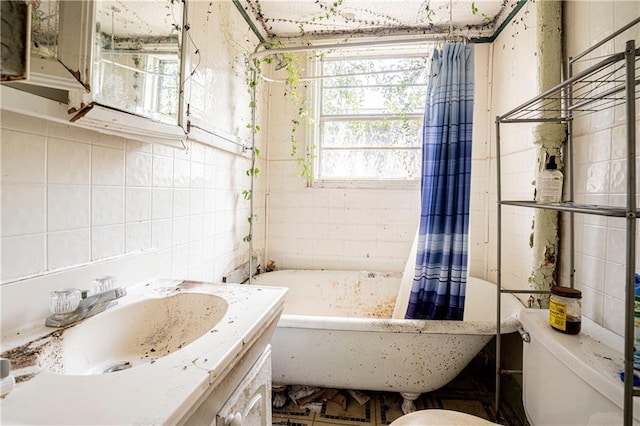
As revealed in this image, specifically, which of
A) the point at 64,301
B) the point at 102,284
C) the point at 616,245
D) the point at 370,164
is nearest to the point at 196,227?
the point at 102,284

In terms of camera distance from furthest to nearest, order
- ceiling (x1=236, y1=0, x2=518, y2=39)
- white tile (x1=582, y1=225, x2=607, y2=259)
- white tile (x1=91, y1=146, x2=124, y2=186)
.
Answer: ceiling (x1=236, y1=0, x2=518, y2=39) < white tile (x1=582, y1=225, x2=607, y2=259) < white tile (x1=91, y1=146, x2=124, y2=186)

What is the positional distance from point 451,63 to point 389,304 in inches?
66.1

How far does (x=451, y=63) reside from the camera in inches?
70.1

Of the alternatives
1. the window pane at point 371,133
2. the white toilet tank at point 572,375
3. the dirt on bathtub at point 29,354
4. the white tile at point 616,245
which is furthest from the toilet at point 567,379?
the window pane at point 371,133

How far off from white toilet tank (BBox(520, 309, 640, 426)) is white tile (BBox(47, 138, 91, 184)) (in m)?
1.52

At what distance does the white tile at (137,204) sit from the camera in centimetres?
102

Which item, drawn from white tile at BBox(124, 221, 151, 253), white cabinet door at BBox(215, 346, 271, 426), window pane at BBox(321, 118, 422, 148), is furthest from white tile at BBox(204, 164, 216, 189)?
window pane at BBox(321, 118, 422, 148)

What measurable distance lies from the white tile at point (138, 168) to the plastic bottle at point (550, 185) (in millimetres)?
1503

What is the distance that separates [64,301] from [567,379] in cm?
143

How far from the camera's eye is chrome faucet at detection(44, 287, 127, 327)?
0.73 metres

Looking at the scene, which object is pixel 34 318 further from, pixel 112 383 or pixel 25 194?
pixel 112 383

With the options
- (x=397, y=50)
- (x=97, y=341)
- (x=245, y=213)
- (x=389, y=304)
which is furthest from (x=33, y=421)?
(x=397, y=50)

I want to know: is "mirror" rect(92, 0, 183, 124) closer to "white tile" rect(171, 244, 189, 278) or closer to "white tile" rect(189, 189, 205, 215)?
"white tile" rect(189, 189, 205, 215)

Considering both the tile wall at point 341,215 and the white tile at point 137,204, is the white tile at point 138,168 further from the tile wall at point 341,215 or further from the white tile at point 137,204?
the tile wall at point 341,215
